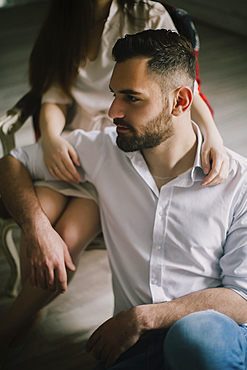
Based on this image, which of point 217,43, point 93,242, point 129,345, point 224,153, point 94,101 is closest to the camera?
point 129,345

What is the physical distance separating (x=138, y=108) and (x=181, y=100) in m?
0.12

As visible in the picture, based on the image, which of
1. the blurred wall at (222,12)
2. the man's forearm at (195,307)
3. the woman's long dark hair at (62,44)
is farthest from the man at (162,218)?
the blurred wall at (222,12)

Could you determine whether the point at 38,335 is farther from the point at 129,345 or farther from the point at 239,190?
the point at 239,190

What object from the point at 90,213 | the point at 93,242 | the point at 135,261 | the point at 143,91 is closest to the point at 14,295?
the point at 93,242

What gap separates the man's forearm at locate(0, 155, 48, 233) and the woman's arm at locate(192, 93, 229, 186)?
0.51 metres

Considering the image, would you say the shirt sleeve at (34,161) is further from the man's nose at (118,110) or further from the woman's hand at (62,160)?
the man's nose at (118,110)

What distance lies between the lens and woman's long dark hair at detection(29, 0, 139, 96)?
4.69ft

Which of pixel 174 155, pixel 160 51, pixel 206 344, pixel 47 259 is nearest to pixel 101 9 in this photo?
pixel 160 51

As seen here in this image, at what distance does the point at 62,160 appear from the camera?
1.21m

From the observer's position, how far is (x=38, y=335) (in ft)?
4.86

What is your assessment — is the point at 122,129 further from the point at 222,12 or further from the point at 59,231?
the point at 222,12

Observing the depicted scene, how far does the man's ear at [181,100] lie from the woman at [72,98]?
0.15m

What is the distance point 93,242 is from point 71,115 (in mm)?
561

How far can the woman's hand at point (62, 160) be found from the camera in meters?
1.21
